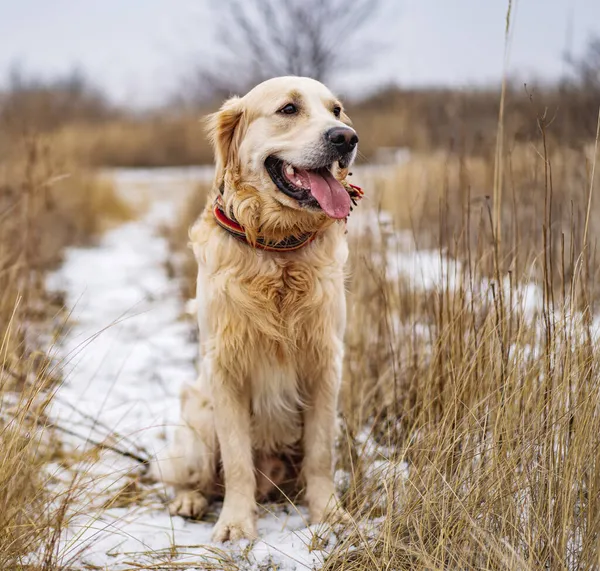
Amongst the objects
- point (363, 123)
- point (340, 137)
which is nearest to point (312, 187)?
point (340, 137)

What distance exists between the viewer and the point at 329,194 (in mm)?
2125

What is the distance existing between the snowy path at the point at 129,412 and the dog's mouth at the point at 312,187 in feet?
2.27

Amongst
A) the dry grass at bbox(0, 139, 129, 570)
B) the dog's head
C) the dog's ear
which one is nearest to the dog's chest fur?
the dog's head

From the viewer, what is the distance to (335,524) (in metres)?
1.92

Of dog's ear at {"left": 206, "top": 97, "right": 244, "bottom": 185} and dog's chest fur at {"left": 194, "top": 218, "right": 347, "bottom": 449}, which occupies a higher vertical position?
dog's ear at {"left": 206, "top": 97, "right": 244, "bottom": 185}

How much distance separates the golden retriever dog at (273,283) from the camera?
2.15 m

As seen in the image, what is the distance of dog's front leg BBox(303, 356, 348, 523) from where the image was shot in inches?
89.5

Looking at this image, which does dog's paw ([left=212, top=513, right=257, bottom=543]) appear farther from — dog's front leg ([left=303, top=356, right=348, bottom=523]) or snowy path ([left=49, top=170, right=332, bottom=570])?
dog's front leg ([left=303, top=356, right=348, bottom=523])

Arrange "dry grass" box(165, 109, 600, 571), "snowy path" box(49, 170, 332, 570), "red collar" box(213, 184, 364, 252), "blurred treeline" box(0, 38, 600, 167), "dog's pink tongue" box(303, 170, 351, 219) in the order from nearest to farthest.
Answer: "dry grass" box(165, 109, 600, 571)
"snowy path" box(49, 170, 332, 570)
"dog's pink tongue" box(303, 170, 351, 219)
"red collar" box(213, 184, 364, 252)
"blurred treeline" box(0, 38, 600, 167)

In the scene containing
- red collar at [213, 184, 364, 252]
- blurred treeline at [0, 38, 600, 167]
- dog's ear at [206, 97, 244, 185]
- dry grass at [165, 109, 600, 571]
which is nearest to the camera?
dry grass at [165, 109, 600, 571]

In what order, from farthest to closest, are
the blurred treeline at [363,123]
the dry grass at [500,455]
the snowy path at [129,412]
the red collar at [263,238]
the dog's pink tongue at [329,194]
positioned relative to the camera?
the blurred treeline at [363,123] < the red collar at [263,238] < the dog's pink tongue at [329,194] < the snowy path at [129,412] < the dry grass at [500,455]

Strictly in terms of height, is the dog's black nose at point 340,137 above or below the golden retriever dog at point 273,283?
above

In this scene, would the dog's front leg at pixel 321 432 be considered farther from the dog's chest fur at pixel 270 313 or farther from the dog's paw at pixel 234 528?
the dog's paw at pixel 234 528

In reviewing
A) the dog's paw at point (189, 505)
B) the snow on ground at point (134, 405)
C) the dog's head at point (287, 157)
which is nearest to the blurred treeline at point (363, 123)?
the snow on ground at point (134, 405)
